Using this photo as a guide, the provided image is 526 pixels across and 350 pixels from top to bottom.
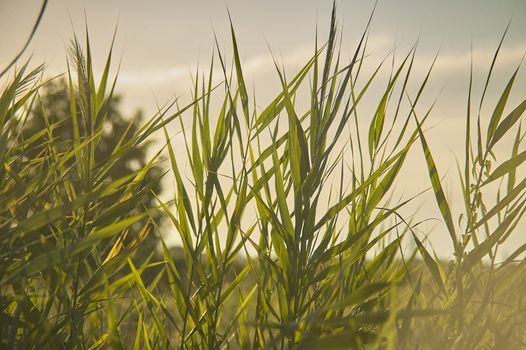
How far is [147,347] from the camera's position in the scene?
1.20m

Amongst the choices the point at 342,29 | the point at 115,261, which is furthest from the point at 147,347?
the point at 342,29

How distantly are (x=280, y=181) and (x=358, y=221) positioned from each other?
170 mm

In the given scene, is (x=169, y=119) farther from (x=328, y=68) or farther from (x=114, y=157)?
(x=328, y=68)

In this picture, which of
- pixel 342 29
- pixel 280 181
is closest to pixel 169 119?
pixel 280 181

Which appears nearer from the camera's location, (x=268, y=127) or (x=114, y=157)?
(x=114, y=157)

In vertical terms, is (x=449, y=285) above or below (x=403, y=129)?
below

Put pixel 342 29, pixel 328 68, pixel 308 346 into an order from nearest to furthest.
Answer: pixel 308 346
pixel 328 68
pixel 342 29

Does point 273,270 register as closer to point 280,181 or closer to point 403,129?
point 280,181

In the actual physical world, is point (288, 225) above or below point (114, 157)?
below

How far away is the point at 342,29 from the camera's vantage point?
136cm

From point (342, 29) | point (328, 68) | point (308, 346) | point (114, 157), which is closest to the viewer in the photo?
point (308, 346)

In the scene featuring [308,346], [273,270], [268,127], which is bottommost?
[308,346]

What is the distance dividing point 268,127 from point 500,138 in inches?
17.5

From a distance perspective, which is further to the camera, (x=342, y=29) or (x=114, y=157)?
(x=342, y=29)
